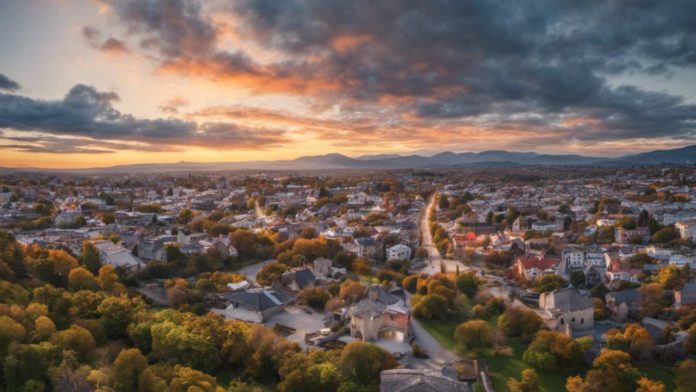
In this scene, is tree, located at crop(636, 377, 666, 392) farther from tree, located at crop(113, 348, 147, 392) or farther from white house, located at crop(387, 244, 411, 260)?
white house, located at crop(387, 244, 411, 260)

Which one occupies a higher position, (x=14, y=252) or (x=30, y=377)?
(x=14, y=252)

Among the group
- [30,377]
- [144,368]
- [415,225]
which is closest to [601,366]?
[144,368]

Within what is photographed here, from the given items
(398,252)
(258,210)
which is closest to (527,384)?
(398,252)

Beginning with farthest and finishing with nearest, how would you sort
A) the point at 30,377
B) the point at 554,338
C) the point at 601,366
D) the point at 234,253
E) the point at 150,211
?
the point at 150,211
the point at 234,253
the point at 554,338
the point at 601,366
the point at 30,377

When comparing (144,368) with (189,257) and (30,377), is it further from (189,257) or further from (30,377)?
(189,257)

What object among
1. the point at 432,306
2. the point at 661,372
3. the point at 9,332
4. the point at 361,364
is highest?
the point at 9,332

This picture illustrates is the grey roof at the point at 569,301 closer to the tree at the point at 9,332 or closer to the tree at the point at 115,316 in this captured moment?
the tree at the point at 115,316

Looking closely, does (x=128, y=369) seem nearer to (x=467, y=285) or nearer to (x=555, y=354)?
(x=555, y=354)
